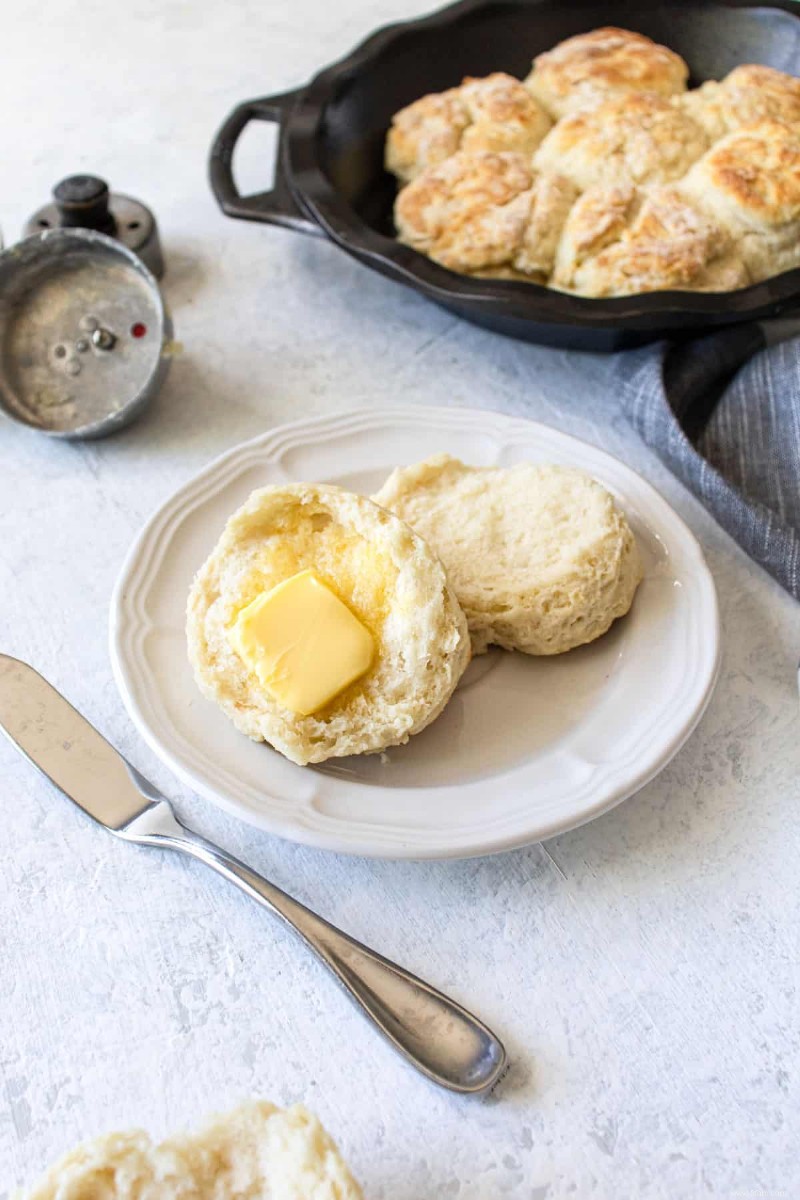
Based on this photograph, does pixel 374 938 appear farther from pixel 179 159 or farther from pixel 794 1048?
pixel 179 159

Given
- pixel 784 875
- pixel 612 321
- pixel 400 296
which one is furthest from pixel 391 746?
pixel 400 296

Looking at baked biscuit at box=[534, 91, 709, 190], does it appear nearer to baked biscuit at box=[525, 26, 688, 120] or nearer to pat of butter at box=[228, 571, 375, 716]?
baked biscuit at box=[525, 26, 688, 120]

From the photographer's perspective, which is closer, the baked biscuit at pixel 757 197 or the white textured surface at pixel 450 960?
the white textured surface at pixel 450 960

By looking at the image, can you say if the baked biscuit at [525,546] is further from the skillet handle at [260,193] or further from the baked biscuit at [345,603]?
the skillet handle at [260,193]

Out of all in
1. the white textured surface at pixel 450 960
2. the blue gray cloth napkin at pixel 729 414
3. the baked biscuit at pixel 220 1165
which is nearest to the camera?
the baked biscuit at pixel 220 1165

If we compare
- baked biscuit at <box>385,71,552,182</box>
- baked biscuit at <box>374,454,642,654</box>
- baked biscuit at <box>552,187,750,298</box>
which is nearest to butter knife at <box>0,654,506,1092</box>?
baked biscuit at <box>374,454,642,654</box>

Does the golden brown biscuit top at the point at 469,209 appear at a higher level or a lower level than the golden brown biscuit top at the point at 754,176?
higher

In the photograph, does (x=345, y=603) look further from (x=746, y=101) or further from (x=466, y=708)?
(x=746, y=101)

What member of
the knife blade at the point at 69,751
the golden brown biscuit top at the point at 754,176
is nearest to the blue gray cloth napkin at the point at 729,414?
the golden brown biscuit top at the point at 754,176
